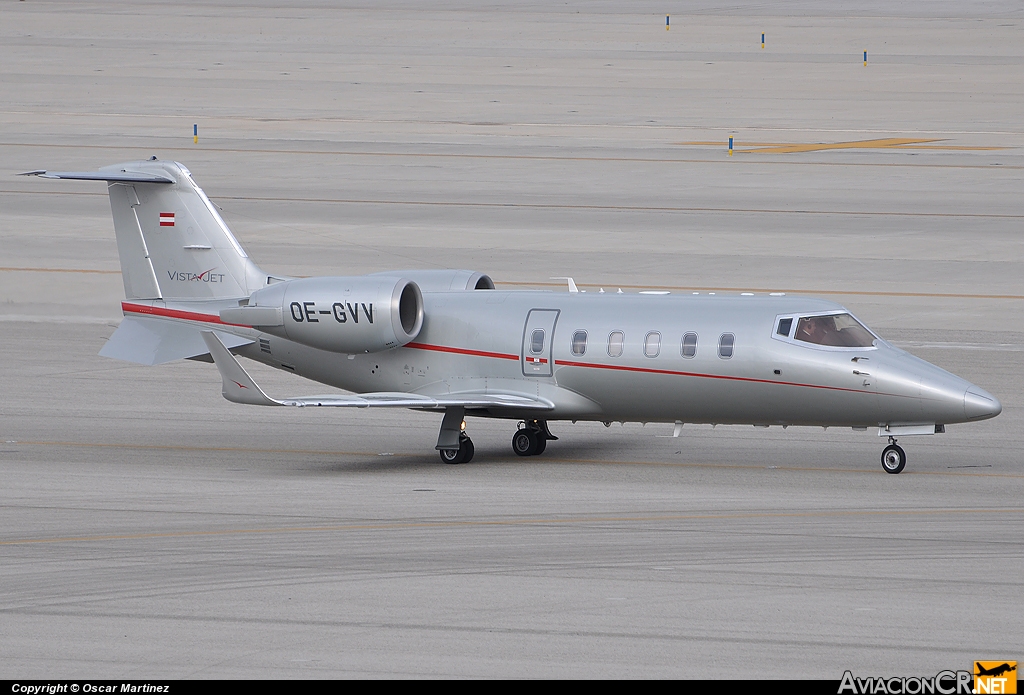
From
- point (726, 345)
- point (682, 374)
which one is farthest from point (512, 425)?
point (726, 345)

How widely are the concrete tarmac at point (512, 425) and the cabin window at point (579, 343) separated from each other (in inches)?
77.6

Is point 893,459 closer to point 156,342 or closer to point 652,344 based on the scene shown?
point 652,344

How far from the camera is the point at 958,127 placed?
7281 cm

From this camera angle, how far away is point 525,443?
27.2 meters

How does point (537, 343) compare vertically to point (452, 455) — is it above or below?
above

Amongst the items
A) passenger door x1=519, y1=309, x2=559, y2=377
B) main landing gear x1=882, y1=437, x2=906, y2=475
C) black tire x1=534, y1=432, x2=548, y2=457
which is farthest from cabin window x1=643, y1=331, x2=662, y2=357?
main landing gear x1=882, y1=437, x2=906, y2=475

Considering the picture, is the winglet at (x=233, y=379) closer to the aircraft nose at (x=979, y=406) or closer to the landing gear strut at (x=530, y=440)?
the landing gear strut at (x=530, y=440)

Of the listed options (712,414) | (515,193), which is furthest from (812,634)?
(515,193)

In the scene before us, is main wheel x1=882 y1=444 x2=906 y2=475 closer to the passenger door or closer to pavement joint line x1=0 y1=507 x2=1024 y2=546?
pavement joint line x1=0 y1=507 x2=1024 y2=546

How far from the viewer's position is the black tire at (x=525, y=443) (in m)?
27.2

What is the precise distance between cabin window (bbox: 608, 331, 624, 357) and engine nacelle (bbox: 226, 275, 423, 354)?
11.4 ft

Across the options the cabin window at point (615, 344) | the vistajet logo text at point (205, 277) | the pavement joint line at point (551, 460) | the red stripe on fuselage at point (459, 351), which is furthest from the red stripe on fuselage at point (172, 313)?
the cabin window at point (615, 344)

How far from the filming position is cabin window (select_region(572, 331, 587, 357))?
2589cm

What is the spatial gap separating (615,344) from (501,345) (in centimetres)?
201
